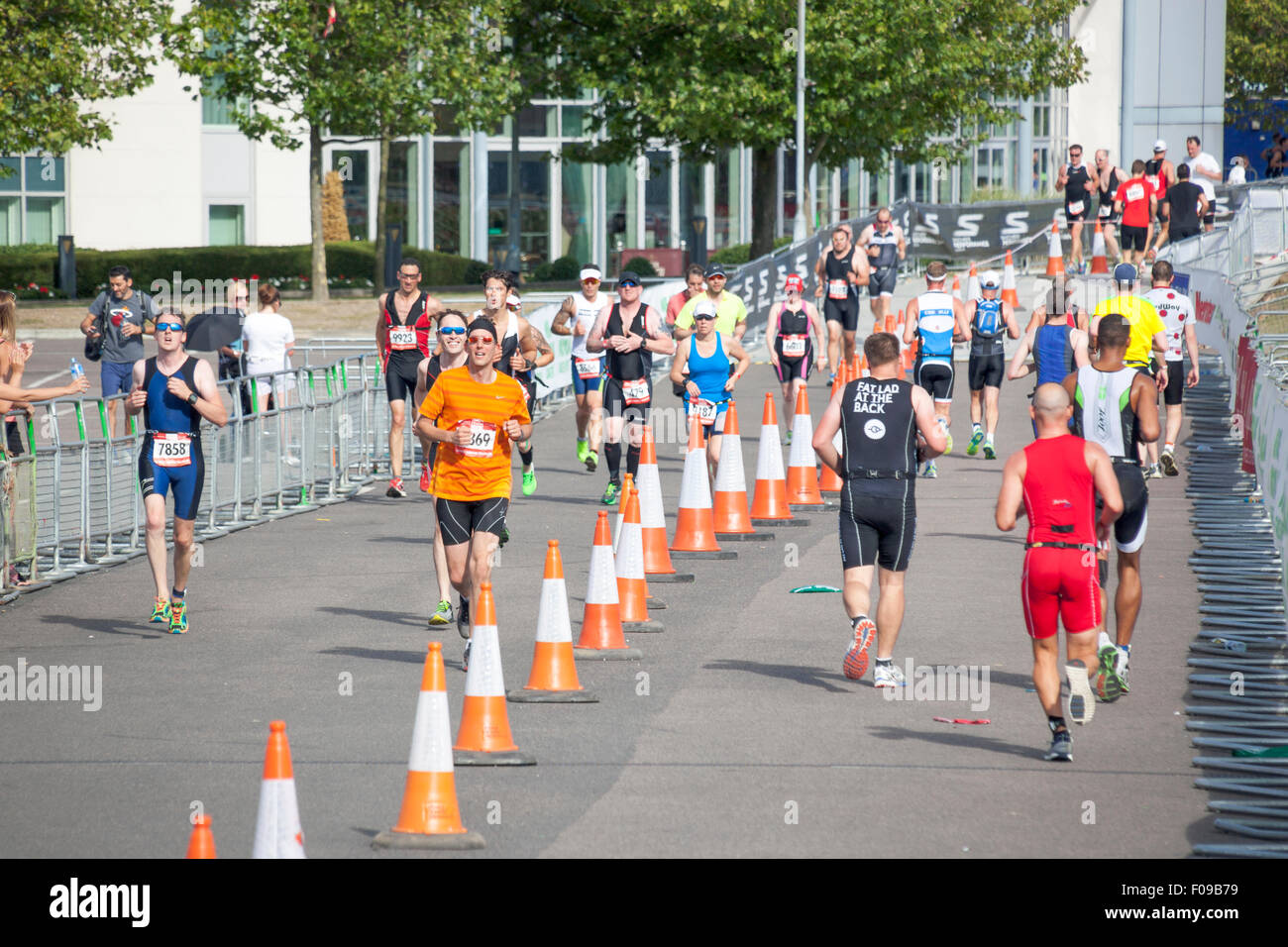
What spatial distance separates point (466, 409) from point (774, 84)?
3262cm

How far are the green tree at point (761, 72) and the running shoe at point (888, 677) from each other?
3089cm

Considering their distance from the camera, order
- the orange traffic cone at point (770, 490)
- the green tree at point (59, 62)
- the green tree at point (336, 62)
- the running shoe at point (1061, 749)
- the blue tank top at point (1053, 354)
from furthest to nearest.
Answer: the green tree at point (336, 62), the green tree at point (59, 62), the blue tank top at point (1053, 354), the orange traffic cone at point (770, 490), the running shoe at point (1061, 749)

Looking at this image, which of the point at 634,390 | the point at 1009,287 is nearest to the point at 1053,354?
the point at 634,390

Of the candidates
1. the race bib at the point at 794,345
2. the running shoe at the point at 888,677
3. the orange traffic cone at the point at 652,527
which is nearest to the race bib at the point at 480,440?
the running shoe at the point at 888,677

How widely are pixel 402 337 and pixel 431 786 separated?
32.9ft

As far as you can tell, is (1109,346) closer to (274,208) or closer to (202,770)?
(202,770)

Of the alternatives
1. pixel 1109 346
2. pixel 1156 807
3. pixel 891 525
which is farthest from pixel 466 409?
pixel 1156 807

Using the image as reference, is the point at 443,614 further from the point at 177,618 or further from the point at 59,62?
the point at 59,62

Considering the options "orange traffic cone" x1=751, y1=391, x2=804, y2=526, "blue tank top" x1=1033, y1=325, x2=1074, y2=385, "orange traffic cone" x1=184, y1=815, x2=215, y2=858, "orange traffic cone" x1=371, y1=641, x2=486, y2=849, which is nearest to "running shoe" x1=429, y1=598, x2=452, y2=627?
"orange traffic cone" x1=371, y1=641, x2=486, y2=849

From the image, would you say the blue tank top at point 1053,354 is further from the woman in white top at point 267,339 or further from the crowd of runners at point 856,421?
the woman in white top at point 267,339

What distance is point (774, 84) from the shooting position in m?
41.8

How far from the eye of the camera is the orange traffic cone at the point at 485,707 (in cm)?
807

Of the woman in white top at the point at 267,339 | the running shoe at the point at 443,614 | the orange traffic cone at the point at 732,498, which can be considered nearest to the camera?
the running shoe at the point at 443,614

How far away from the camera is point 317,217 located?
1511 inches
